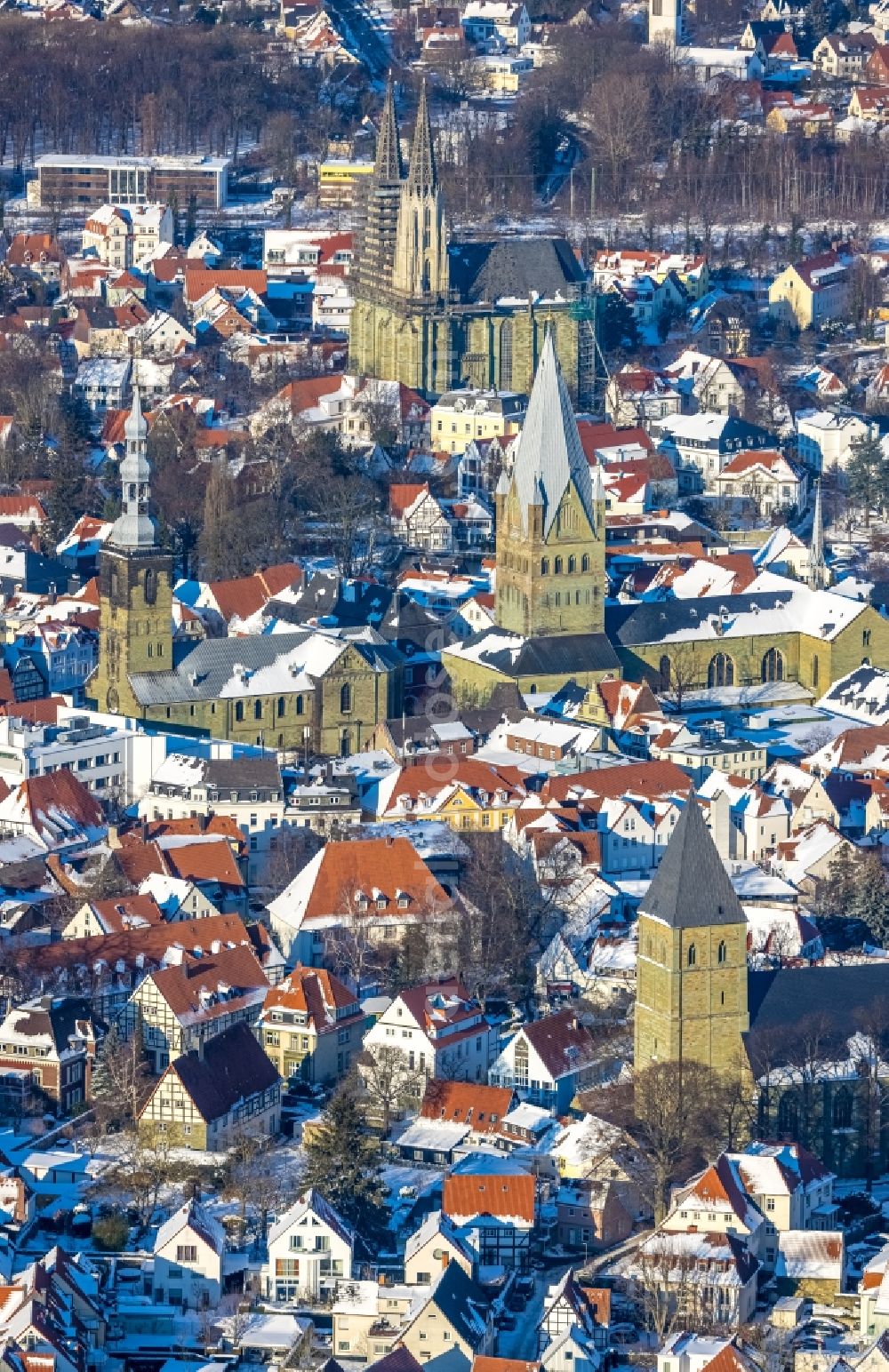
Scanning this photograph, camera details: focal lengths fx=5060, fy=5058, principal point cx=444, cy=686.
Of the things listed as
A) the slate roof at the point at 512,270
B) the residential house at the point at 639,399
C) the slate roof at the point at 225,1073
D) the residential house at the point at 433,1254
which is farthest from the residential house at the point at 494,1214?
the slate roof at the point at 512,270

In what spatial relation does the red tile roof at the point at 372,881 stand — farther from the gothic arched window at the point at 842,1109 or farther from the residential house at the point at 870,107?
the residential house at the point at 870,107

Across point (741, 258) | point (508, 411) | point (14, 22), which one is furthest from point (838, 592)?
point (14, 22)

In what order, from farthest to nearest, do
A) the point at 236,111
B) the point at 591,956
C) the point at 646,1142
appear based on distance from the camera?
the point at 236,111, the point at 591,956, the point at 646,1142

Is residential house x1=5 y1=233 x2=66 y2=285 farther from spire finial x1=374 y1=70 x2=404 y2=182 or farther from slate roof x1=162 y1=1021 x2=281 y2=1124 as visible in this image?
slate roof x1=162 y1=1021 x2=281 y2=1124

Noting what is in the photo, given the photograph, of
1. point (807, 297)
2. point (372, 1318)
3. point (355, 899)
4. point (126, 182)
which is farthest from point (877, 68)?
point (372, 1318)

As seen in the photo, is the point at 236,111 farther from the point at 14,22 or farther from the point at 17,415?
the point at 17,415

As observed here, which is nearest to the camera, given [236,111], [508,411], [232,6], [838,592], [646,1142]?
[646,1142]

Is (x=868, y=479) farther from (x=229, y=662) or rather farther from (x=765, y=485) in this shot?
(x=229, y=662)
